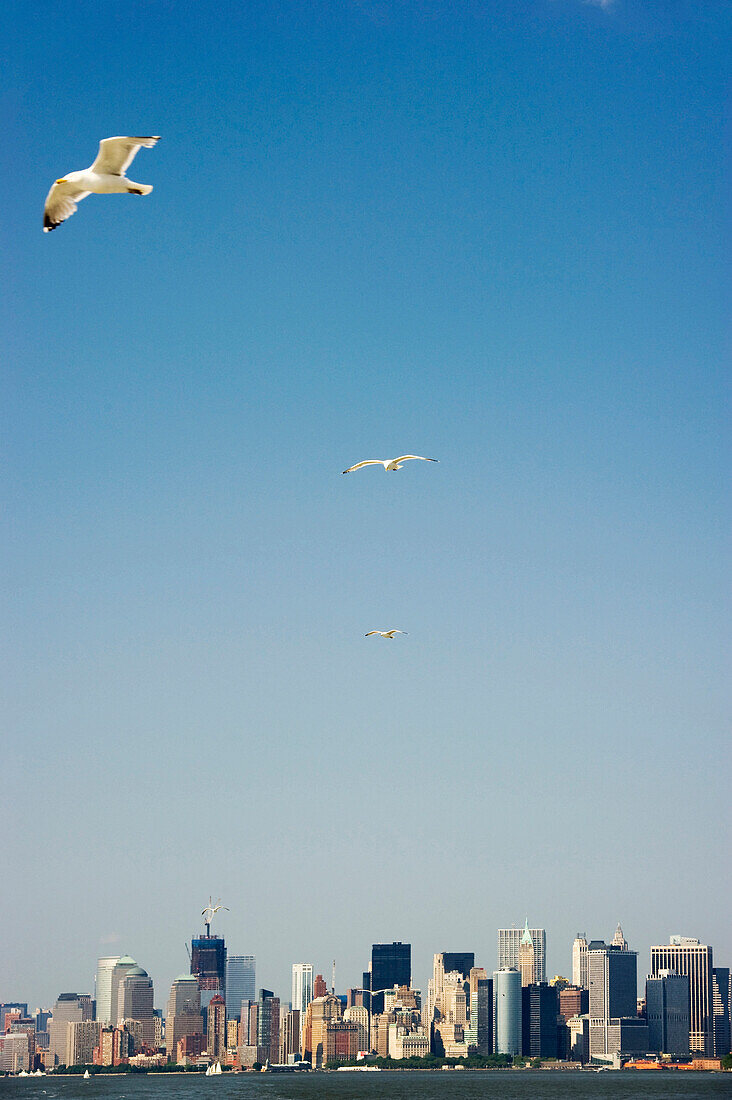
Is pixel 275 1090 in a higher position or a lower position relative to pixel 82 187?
lower

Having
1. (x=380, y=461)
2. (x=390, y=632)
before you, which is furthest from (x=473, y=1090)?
(x=380, y=461)

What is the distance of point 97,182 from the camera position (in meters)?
19.8

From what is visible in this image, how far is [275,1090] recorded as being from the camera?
433 ft

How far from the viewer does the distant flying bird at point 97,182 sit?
19.5 meters

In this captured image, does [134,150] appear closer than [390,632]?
Yes

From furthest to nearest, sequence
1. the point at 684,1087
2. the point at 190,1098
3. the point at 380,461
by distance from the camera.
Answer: the point at 684,1087
the point at 190,1098
the point at 380,461

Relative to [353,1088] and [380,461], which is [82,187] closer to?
[380,461]

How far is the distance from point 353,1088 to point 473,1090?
584 inches

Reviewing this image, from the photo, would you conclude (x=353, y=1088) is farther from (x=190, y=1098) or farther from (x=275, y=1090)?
(x=190, y=1098)

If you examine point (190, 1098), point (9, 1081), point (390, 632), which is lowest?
point (9, 1081)

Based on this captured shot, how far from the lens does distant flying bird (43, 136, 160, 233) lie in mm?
19547

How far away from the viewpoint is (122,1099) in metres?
118

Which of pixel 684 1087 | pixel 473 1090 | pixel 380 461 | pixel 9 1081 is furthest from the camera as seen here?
pixel 9 1081

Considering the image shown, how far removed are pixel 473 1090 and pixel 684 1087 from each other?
21649 mm
